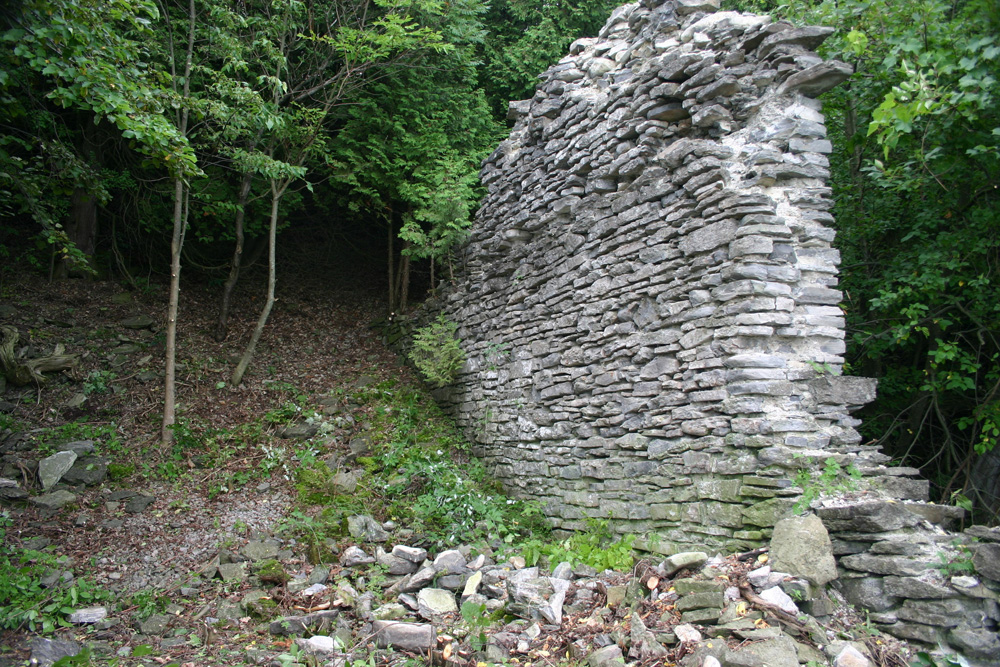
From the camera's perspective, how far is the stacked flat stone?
116 inches

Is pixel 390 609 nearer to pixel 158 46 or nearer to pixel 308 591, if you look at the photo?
pixel 308 591

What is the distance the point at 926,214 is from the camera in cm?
559

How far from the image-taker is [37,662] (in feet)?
11.5

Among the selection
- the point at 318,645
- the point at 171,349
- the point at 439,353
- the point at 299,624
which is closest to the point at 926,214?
the point at 439,353

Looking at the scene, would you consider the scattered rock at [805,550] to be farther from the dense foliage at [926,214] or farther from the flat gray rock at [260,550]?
the flat gray rock at [260,550]

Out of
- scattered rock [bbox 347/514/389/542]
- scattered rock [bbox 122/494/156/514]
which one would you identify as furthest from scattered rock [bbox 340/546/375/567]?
scattered rock [bbox 122/494/156/514]

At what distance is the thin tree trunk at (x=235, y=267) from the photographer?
8164 millimetres

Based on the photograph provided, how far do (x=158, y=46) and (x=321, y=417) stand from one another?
15.3 ft

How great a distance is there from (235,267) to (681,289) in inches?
259

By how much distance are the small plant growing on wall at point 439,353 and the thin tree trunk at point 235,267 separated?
9.18 feet

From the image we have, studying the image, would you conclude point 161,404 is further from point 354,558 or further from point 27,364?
point 354,558

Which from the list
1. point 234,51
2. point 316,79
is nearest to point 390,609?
point 234,51

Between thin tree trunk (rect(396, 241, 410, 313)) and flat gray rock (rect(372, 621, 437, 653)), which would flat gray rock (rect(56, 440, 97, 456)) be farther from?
thin tree trunk (rect(396, 241, 410, 313))

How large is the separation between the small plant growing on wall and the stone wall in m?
1.25
